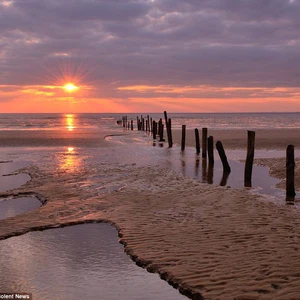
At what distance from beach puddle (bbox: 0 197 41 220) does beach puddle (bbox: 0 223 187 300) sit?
2.28 meters

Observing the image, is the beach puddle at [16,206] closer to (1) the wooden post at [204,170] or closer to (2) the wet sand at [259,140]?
(1) the wooden post at [204,170]

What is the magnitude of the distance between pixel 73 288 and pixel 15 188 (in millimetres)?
9306

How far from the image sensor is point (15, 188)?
14648mm

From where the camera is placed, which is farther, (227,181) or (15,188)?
(227,181)

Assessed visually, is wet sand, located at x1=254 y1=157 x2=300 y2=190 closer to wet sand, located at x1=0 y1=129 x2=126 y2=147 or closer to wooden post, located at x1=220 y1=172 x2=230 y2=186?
wooden post, located at x1=220 y1=172 x2=230 y2=186

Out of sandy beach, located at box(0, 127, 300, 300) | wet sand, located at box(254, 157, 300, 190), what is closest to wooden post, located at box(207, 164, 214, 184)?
sandy beach, located at box(0, 127, 300, 300)

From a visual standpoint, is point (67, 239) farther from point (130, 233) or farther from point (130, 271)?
point (130, 271)

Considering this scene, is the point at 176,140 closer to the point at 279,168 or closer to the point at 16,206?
the point at 279,168

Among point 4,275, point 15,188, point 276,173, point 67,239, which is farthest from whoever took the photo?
point 276,173

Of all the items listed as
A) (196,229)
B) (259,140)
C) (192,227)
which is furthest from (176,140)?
(196,229)

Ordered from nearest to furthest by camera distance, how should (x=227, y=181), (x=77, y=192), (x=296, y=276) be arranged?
(x=296, y=276), (x=77, y=192), (x=227, y=181)

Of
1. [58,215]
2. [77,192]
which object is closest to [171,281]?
[58,215]

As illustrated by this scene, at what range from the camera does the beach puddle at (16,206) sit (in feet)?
36.0

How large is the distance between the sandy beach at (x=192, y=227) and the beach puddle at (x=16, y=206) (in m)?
0.46
